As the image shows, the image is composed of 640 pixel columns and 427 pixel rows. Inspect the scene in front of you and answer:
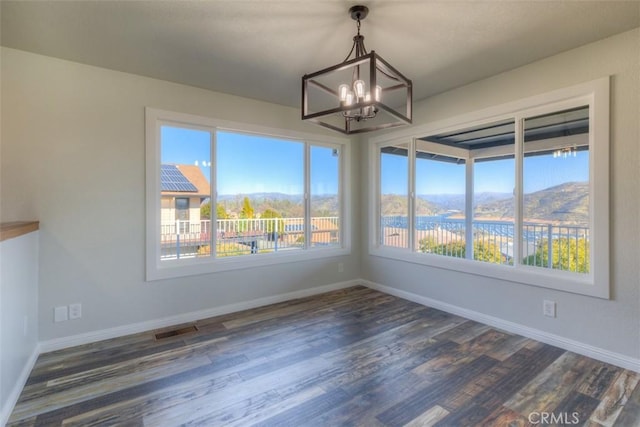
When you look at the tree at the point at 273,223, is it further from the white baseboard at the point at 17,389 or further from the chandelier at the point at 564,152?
the chandelier at the point at 564,152

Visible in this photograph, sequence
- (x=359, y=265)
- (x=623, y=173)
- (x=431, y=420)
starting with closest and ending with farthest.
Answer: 1. (x=431, y=420)
2. (x=623, y=173)
3. (x=359, y=265)

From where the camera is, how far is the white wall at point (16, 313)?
1.78 metres

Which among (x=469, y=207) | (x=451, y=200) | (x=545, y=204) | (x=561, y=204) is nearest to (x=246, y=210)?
(x=451, y=200)

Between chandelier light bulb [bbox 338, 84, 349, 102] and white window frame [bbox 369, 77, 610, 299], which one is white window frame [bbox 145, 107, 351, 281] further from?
chandelier light bulb [bbox 338, 84, 349, 102]

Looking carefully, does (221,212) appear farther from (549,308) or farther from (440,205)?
(549,308)

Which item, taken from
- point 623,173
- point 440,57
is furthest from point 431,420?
point 440,57

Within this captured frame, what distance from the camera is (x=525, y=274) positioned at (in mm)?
2920

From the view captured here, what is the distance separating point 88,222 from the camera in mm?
2824

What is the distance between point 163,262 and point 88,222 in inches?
31.0

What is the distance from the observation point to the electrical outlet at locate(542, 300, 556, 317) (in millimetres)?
2740

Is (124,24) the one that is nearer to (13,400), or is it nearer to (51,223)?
(51,223)

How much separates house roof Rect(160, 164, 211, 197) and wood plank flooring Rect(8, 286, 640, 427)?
Result: 1.47m

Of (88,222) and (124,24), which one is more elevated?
(124,24)

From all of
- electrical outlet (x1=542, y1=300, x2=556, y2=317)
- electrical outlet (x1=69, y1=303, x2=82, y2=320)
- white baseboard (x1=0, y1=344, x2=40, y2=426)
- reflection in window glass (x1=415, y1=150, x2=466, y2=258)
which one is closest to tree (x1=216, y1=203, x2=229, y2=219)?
electrical outlet (x1=69, y1=303, x2=82, y2=320)
